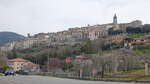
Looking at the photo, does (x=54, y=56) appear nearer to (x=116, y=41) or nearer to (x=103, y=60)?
(x=116, y=41)

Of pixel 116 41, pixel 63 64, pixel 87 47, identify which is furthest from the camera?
pixel 116 41

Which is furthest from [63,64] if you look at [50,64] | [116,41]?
[116,41]

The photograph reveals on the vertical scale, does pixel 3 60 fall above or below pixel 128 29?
below

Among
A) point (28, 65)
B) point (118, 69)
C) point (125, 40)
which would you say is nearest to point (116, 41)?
point (125, 40)

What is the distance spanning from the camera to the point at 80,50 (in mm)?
129625

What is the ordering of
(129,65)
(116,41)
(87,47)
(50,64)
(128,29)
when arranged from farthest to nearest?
(128,29)
(116,41)
(87,47)
(50,64)
(129,65)

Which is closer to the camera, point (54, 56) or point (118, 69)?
point (118, 69)

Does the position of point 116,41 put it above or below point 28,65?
above

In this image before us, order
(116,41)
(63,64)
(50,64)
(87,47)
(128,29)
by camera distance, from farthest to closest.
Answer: (128,29) < (116,41) < (87,47) < (50,64) < (63,64)

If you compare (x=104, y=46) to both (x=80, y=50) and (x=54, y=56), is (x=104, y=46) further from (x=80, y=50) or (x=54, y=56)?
(x=54, y=56)

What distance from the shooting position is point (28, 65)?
12912cm

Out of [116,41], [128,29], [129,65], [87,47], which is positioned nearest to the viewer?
[129,65]

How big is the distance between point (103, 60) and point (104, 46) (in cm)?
4982

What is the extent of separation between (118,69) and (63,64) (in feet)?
103
